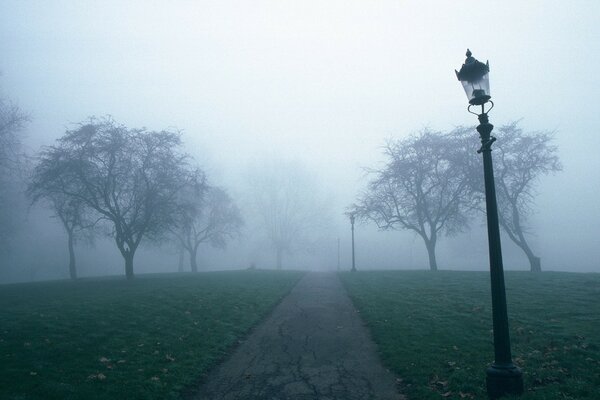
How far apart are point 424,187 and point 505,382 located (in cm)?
3439

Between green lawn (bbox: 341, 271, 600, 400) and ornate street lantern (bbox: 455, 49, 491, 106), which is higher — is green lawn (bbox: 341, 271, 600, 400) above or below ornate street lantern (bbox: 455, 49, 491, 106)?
below

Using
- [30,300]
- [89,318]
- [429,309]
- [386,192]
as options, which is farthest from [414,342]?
[386,192]

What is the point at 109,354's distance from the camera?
348 inches

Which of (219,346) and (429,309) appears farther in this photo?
(429,309)

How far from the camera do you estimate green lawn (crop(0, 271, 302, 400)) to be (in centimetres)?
681

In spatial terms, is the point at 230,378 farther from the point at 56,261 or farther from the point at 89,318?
the point at 56,261

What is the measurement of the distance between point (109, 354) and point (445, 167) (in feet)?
117

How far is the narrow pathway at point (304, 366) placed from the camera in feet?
22.4

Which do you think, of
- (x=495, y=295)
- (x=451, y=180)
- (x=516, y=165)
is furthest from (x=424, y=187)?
(x=495, y=295)

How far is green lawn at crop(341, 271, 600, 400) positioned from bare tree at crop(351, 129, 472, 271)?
1830 cm

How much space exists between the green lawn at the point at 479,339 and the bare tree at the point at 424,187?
18.3 metres

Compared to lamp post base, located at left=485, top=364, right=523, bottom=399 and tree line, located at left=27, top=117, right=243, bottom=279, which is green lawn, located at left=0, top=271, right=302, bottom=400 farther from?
tree line, located at left=27, top=117, right=243, bottom=279

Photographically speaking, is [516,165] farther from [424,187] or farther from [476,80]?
[476,80]

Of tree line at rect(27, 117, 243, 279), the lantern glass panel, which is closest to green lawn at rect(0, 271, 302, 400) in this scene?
the lantern glass panel
